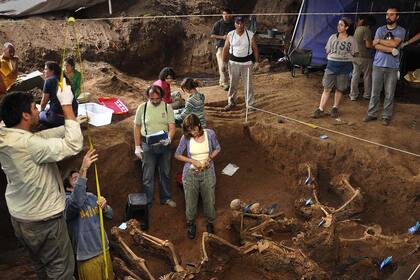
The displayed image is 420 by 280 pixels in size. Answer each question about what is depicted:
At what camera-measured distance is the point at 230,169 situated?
25.5ft

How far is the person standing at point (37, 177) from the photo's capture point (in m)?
3.77

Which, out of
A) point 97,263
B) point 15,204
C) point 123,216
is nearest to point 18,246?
point 123,216

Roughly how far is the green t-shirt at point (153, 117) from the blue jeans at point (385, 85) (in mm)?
3698

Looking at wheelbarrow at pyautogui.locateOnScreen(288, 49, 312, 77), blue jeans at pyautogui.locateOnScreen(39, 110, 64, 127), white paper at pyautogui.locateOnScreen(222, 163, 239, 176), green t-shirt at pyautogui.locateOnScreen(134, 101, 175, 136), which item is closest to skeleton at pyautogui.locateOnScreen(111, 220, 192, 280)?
green t-shirt at pyautogui.locateOnScreen(134, 101, 175, 136)

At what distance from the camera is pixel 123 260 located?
17.2 ft

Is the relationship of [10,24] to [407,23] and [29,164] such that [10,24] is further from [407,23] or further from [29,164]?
[407,23]

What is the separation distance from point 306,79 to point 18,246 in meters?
7.19

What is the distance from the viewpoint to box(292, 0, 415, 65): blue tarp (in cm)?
1035

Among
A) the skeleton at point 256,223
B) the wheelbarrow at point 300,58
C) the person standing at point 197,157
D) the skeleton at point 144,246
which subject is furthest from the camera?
the wheelbarrow at point 300,58

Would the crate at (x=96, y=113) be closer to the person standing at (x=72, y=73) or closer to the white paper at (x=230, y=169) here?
the person standing at (x=72, y=73)

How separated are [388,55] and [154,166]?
422 cm

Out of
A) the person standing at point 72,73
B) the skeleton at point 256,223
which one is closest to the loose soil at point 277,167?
the skeleton at point 256,223

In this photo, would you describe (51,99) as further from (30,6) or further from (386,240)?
(30,6)

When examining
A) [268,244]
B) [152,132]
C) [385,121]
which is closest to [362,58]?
[385,121]
